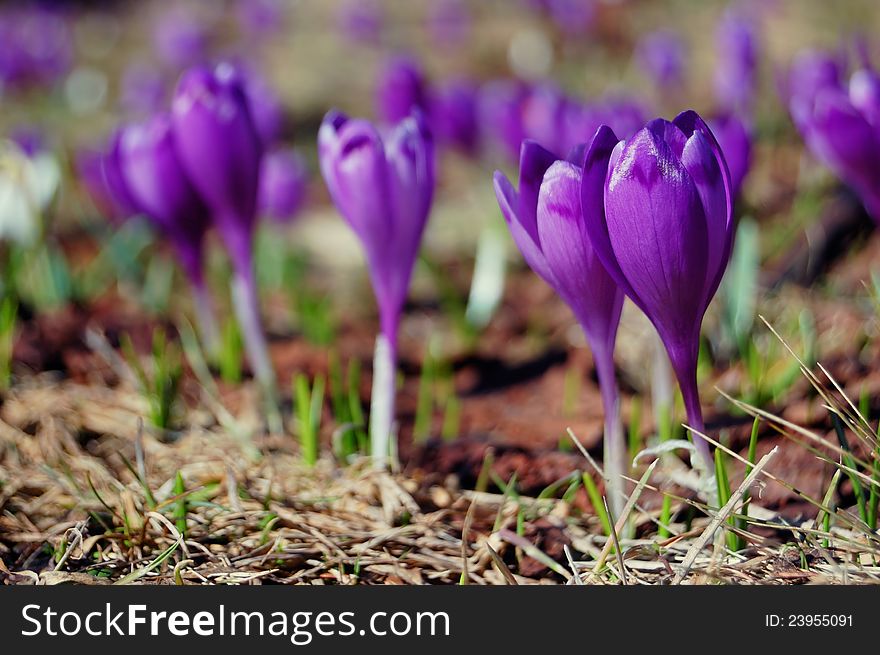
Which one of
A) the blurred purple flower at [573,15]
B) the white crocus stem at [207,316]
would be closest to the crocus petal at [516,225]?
the white crocus stem at [207,316]

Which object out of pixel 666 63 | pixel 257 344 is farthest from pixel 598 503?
pixel 666 63

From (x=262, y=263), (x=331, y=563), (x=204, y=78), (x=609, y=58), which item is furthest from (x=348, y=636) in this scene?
(x=609, y=58)

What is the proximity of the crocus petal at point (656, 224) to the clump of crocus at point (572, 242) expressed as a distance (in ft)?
0.14

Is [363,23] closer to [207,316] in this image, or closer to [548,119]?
[548,119]

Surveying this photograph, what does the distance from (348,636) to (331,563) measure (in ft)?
0.51

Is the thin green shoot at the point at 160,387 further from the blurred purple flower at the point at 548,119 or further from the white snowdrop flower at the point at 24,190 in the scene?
the blurred purple flower at the point at 548,119

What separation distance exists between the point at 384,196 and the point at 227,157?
1.30 feet

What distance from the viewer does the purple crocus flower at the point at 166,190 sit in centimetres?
165

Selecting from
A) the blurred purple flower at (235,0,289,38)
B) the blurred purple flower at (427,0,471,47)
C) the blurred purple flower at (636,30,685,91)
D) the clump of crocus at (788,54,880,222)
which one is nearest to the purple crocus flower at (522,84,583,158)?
the clump of crocus at (788,54,880,222)

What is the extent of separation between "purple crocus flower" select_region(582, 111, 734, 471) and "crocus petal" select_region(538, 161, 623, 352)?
0.11 feet

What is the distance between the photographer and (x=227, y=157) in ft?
5.08

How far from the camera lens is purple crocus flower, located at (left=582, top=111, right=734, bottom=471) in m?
0.93

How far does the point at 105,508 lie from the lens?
1.26m

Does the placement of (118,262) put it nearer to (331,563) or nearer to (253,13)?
(331,563)
